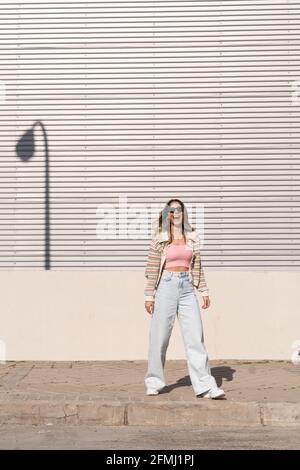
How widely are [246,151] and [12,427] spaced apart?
6134 mm

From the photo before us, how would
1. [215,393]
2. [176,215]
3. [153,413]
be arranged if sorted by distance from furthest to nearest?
[176,215] < [215,393] < [153,413]

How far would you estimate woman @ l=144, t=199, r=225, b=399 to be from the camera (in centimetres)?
783

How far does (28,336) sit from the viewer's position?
11.0 metres

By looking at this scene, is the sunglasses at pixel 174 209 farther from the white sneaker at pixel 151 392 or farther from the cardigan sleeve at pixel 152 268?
the white sneaker at pixel 151 392

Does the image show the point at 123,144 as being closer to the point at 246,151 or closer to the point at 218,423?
the point at 246,151

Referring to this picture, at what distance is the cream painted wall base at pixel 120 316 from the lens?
36.1 ft

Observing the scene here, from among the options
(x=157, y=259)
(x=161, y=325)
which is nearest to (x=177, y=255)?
(x=157, y=259)

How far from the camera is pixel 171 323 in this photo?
7930 millimetres

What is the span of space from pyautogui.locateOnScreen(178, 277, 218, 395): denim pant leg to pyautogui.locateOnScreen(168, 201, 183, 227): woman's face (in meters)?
0.55

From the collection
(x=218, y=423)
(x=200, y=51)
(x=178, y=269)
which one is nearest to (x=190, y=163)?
(x=200, y=51)

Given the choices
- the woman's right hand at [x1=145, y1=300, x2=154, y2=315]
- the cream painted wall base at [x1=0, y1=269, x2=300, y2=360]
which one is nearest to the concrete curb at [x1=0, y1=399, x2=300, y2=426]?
the woman's right hand at [x1=145, y1=300, x2=154, y2=315]

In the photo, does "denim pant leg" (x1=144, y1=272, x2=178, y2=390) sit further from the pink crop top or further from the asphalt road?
the asphalt road

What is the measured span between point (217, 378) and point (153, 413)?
2022mm

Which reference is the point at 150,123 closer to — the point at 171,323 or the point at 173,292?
the point at 173,292
